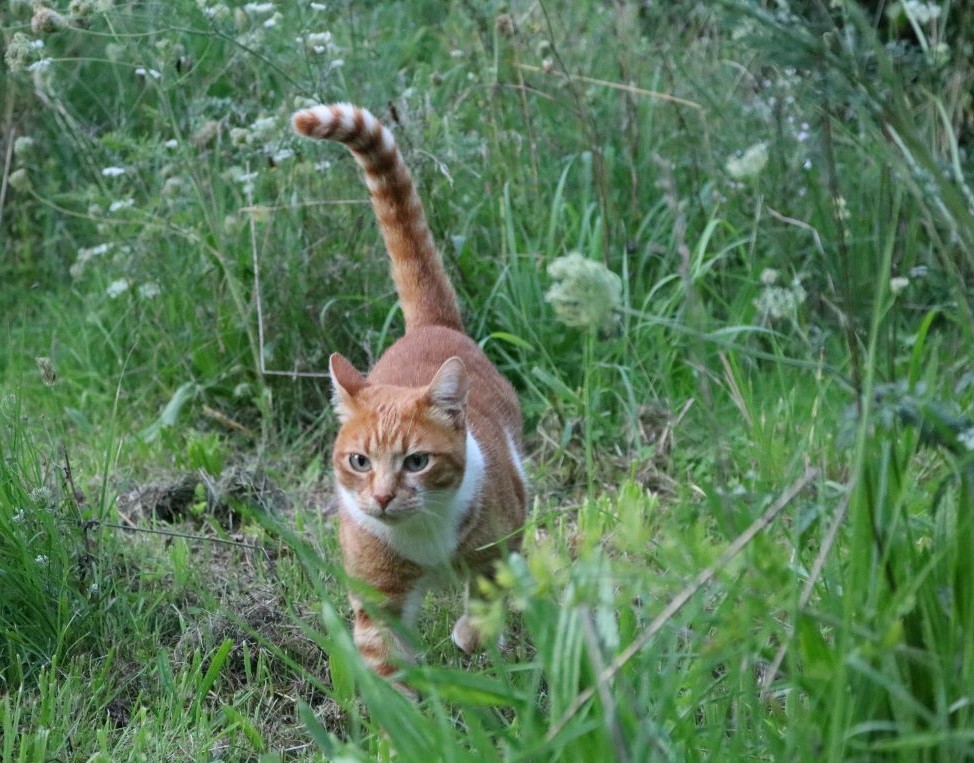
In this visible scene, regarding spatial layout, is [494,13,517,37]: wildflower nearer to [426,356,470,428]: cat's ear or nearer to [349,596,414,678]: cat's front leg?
[426,356,470,428]: cat's ear

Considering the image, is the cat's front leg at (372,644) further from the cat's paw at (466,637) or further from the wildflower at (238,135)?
the wildflower at (238,135)

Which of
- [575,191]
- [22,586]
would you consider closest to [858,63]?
[22,586]

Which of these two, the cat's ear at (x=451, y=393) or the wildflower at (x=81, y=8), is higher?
the wildflower at (x=81, y=8)

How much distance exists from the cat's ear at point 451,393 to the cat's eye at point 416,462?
103 millimetres

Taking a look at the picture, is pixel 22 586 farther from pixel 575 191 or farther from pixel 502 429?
pixel 575 191

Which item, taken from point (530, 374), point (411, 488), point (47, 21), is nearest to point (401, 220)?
point (530, 374)

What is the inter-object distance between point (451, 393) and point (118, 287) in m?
1.77

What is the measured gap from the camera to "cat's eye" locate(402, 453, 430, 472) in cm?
300

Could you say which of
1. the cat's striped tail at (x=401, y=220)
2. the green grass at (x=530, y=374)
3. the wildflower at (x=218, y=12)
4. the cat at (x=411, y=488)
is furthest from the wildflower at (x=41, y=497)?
the wildflower at (x=218, y=12)

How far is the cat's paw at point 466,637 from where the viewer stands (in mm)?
3012

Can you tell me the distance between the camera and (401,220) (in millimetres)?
3648

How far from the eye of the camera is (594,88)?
4.97 m

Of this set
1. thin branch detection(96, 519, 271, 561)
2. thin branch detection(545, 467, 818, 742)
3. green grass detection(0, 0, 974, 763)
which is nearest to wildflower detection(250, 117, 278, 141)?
green grass detection(0, 0, 974, 763)

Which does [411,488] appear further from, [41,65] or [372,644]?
[41,65]
